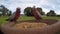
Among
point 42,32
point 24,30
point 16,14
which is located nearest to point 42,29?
point 42,32

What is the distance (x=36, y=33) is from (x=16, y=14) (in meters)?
0.51

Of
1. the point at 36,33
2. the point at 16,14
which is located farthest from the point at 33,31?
the point at 16,14

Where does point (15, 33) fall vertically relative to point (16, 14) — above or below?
below

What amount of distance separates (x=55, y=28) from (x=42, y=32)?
0.11 meters

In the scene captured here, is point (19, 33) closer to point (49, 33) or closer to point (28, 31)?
point (28, 31)

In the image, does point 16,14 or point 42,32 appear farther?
point 16,14

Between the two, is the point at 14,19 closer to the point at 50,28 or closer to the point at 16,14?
the point at 16,14

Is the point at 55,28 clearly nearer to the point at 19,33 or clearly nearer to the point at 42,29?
the point at 42,29

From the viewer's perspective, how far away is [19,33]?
1091 mm

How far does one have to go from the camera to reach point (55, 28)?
110cm

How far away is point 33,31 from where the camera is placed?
105 centimetres

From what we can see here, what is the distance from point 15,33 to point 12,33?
30 mm

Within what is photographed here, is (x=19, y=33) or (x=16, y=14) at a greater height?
(x=16, y=14)

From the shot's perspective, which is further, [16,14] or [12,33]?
[16,14]
